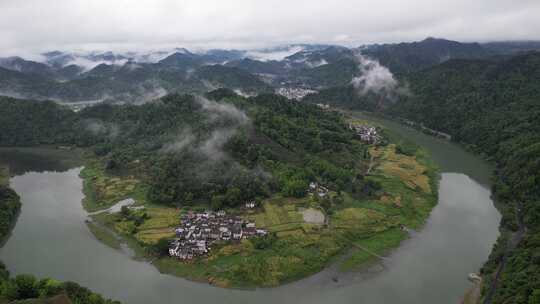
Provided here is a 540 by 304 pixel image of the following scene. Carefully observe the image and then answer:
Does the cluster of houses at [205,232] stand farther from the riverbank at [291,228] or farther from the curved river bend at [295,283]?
the curved river bend at [295,283]

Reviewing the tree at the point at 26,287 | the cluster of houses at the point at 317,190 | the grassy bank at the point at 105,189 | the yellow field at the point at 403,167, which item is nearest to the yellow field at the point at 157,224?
the grassy bank at the point at 105,189

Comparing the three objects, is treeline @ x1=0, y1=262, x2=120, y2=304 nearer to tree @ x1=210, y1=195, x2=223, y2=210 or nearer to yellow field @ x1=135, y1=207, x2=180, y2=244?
yellow field @ x1=135, y1=207, x2=180, y2=244

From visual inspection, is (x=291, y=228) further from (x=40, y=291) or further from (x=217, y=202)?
(x=40, y=291)

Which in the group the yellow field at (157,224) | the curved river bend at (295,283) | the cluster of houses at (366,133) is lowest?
the curved river bend at (295,283)

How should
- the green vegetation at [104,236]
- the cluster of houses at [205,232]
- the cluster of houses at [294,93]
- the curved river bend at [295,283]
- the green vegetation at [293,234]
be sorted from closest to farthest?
the curved river bend at [295,283] < the green vegetation at [293,234] < the cluster of houses at [205,232] < the green vegetation at [104,236] < the cluster of houses at [294,93]

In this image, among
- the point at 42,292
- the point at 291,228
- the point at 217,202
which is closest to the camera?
the point at 42,292

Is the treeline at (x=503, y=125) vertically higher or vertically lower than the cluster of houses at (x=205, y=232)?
higher

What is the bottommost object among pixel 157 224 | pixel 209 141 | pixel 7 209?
pixel 157 224

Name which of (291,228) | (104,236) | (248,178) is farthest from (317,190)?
(104,236)
